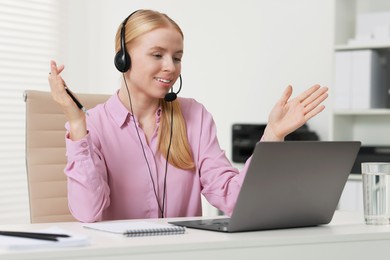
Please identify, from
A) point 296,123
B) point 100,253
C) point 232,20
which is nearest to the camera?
point 100,253

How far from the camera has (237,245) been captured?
1.29 meters

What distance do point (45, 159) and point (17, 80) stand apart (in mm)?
1799

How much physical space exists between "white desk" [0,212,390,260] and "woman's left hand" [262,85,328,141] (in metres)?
0.27

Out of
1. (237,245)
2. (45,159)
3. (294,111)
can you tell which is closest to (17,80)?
(45,159)

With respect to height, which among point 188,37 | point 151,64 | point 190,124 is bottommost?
point 190,124

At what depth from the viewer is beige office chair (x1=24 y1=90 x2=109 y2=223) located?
2127mm

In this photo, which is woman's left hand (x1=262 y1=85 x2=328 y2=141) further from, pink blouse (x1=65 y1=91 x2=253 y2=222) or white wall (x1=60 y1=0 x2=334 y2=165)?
white wall (x1=60 y1=0 x2=334 y2=165)

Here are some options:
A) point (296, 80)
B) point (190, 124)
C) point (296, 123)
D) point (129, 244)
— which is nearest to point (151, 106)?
point (190, 124)

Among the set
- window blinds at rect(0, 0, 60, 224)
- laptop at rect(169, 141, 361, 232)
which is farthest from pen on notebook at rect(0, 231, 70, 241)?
window blinds at rect(0, 0, 60, 224)

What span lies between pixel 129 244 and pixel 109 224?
274 mm

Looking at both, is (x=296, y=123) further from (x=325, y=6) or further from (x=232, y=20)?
(x=232, y=20)

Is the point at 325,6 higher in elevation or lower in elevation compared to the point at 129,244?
higher

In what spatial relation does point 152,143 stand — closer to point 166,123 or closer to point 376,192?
point 166,123

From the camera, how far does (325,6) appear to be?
3.68m
